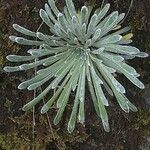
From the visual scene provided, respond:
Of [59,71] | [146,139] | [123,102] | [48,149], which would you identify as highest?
[59,71]

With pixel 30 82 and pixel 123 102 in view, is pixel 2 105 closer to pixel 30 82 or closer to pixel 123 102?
pixel 30 82

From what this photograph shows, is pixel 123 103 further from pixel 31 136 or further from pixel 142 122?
pixel 31 136

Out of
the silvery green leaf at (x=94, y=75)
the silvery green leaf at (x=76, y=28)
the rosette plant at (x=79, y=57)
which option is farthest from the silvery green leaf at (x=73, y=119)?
the silvery green leaf at (x=76, y=28)

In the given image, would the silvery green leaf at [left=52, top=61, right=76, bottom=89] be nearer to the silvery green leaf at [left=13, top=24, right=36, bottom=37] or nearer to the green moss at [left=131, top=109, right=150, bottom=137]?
the silvery green leaf at [left=13, top=24, right=36, bottom=37]

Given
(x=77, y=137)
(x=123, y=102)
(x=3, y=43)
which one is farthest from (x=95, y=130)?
(x=3, y=43)

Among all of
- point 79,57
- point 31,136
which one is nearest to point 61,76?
point 79,57

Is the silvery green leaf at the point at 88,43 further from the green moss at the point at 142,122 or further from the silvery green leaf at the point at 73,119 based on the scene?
the green moss at the point at 142,122

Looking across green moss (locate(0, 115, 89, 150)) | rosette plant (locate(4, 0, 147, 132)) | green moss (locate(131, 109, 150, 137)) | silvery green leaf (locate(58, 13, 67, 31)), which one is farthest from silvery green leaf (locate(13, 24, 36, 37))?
green moss (locate(131, 109, 150, 137))

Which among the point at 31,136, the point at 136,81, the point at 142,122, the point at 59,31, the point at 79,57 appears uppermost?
the point at 59,31
